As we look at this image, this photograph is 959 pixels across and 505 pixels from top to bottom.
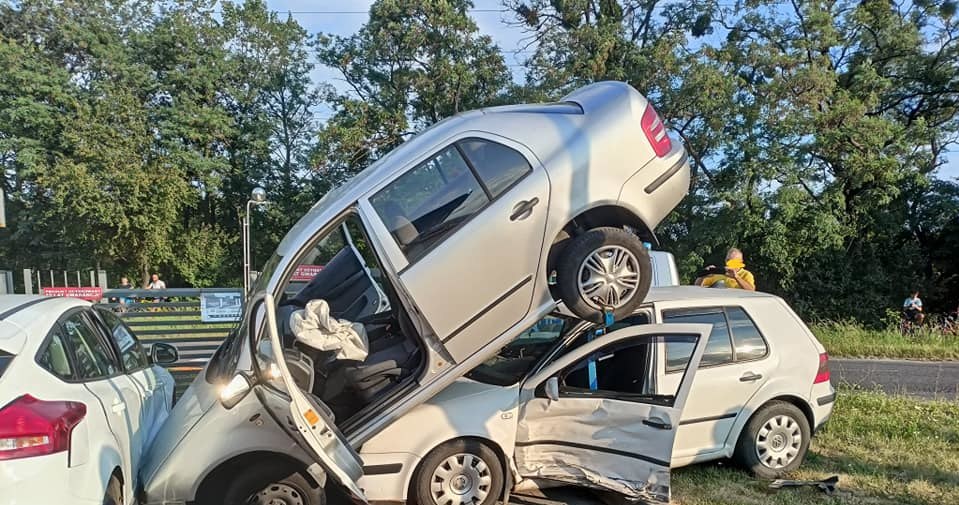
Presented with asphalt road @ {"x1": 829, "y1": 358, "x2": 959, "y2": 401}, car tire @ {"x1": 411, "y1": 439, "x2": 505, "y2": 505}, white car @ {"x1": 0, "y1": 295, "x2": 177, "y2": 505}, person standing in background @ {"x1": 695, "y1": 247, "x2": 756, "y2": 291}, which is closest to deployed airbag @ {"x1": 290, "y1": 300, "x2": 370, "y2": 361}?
car tire @ {"x1": 411, "y1": 439, "x2": 505, "y2": 505}

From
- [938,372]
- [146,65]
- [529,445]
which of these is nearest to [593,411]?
[529,445]

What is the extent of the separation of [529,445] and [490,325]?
3.25 ft

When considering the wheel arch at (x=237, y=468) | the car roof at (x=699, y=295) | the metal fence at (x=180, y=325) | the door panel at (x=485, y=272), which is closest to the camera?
the door panel at (x=485, y=272)

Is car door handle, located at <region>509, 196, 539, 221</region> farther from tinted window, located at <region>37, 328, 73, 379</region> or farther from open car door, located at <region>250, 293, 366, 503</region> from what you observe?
tinted window, located at <region>37, 328, 73, 379</region>

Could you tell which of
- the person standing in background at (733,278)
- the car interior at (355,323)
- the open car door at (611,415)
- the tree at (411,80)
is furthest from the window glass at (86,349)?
the tree at (411,80)

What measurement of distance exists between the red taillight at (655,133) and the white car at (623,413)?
116cm

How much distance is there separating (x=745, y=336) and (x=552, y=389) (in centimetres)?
176

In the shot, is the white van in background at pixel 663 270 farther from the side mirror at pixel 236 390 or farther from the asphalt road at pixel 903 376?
the side mirror at pixel 236 390

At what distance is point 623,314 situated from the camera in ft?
12.7

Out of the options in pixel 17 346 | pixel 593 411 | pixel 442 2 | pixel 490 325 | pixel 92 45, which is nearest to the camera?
pixel 17 346

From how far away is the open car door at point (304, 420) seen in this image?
3182 millimetres

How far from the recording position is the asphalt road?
8.31 meters

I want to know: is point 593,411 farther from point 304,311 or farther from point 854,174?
point 854,174

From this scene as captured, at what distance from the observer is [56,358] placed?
2.97m
